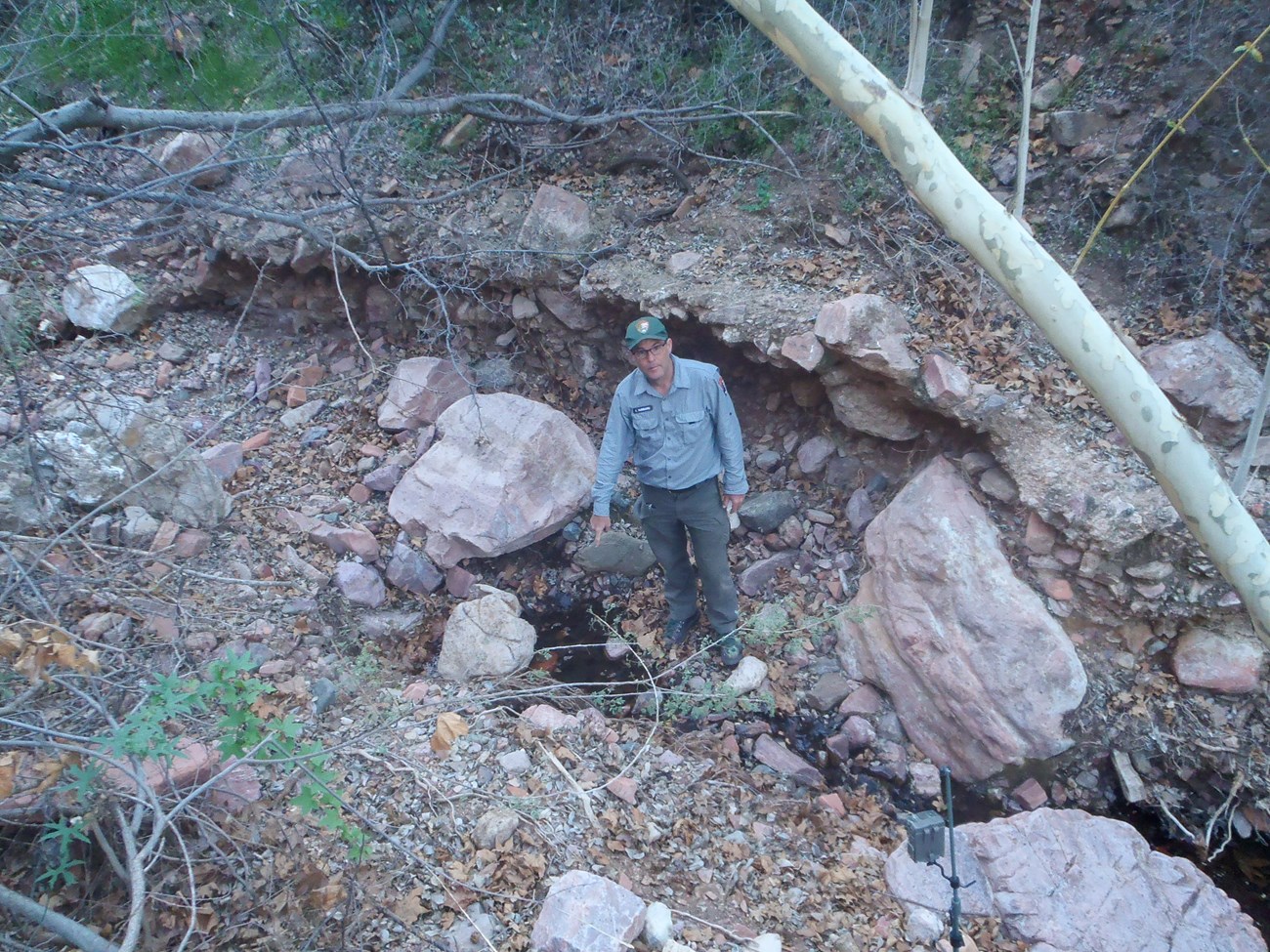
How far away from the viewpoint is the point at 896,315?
4254mm

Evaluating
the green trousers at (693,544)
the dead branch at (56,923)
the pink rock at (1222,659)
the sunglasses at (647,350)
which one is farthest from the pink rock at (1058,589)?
the dead branch at (56,923)

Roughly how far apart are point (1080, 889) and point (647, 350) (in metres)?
2.80

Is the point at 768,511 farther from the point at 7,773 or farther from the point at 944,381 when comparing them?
the point at 7,773

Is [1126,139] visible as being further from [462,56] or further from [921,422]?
[462,56]

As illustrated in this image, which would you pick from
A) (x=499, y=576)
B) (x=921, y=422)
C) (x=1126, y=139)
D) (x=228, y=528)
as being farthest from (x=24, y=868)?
(x=1126, y=139)

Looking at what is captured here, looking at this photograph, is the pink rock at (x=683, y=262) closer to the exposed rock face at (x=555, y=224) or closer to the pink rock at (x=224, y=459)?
the exposed rock face at (x=555, y=224)

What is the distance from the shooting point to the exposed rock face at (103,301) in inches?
218

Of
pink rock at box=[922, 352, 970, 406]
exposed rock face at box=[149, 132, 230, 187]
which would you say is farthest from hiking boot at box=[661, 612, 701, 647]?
exposed rock face at box=[149, 132, 230, 187]

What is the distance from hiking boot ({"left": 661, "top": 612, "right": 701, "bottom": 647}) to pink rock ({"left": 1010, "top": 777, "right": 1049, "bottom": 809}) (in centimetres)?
181

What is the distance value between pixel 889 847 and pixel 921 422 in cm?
219

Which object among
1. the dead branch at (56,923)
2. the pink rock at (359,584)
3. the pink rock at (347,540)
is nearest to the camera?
the dead branch at (56,923)

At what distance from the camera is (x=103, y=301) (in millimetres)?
5562

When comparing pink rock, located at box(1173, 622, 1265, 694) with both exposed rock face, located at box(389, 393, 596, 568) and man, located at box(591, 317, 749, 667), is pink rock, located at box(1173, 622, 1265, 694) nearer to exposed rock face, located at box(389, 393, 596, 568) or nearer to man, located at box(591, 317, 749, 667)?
man, located at box(591, 317, 749, 667)

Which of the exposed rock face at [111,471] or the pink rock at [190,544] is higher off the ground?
the exposed rock face at [111,471]
